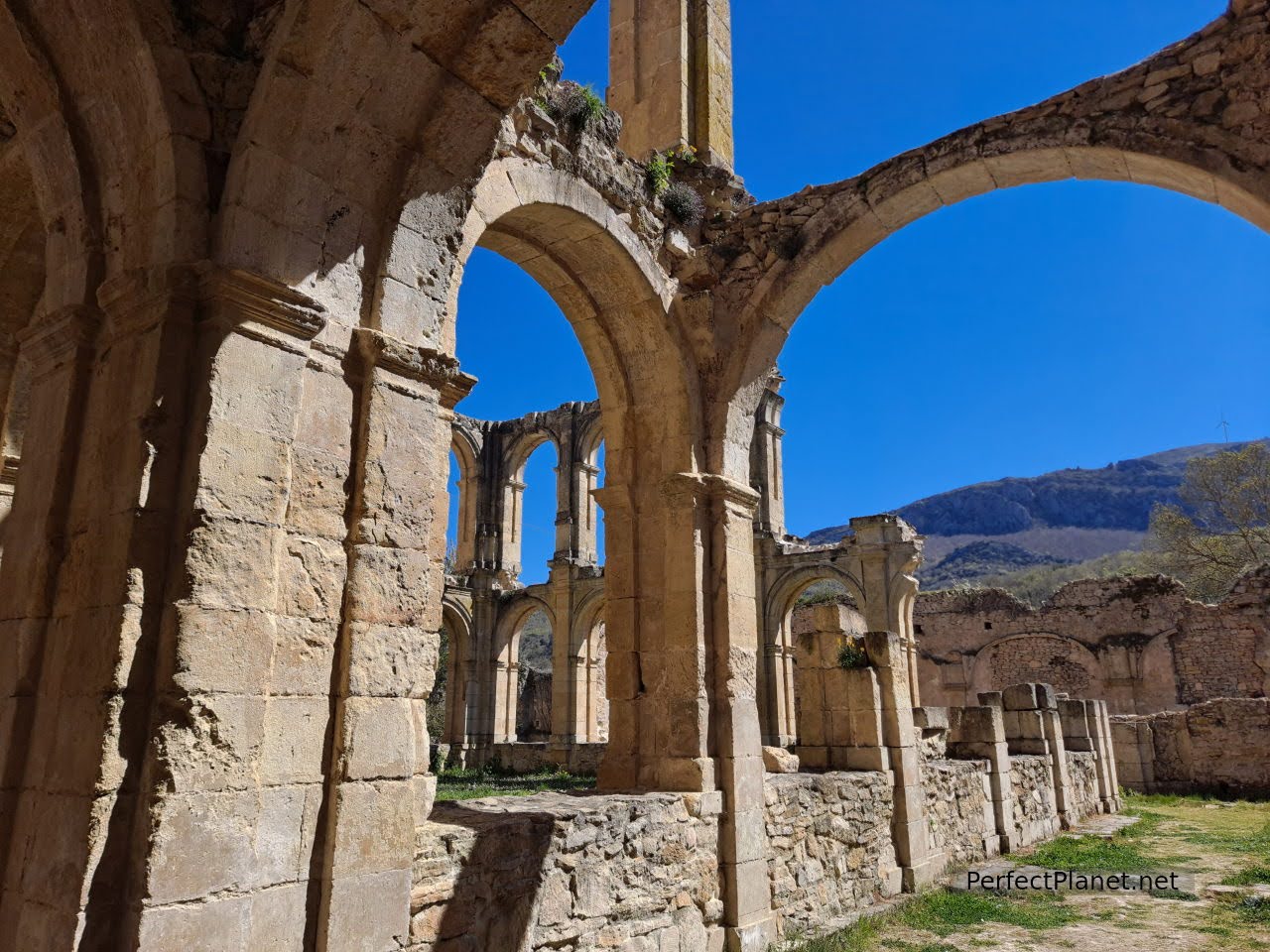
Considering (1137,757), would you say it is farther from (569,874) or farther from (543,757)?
(569,874)

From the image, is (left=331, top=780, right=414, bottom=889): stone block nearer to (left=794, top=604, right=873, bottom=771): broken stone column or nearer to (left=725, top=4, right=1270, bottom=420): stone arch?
(left=725, top=4, right=1270, bottom=420): stone arch

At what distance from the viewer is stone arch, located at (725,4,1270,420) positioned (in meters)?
5.53

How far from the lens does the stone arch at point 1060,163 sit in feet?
18.1

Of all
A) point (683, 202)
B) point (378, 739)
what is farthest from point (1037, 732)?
point (378, 739)

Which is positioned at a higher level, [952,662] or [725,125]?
[725,125]

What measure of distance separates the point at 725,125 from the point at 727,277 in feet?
7.41

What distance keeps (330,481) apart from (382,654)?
696mm

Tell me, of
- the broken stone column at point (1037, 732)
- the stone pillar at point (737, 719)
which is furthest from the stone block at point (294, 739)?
the broken stone column at point (1037, 732)

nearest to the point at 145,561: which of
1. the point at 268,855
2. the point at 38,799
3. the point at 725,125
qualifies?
the point at 38,799

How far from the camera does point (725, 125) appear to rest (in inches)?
345

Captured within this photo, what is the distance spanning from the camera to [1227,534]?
2934cm

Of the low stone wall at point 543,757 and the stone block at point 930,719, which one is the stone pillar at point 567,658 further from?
the stone block at point 930,719

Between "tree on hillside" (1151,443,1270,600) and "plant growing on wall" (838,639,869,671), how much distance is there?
2413 centimetres

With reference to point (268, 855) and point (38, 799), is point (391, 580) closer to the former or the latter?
point (268, 855)
